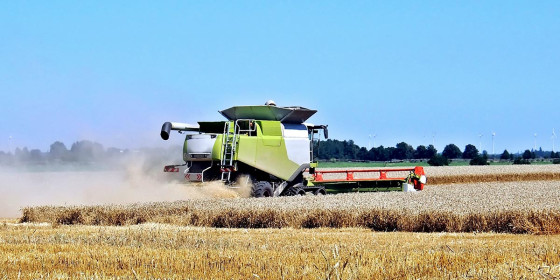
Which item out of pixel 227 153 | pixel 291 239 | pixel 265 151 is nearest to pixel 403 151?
pixel 265 151

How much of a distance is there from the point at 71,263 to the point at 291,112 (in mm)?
17561

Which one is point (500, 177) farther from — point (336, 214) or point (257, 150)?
point (336, 214)

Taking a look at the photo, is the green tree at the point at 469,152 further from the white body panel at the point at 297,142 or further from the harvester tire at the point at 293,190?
the harvester tire at the point at 293,190

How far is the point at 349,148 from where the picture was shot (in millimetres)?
104375

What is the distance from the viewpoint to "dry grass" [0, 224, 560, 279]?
Answer: 8.52 meters

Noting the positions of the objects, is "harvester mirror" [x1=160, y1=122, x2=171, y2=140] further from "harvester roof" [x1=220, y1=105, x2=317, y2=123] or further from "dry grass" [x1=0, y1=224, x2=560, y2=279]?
"dry grass" [x1=0, y1=224, x2=560, y2=279]

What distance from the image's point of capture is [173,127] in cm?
2577

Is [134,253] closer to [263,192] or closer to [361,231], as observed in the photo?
[361,231]

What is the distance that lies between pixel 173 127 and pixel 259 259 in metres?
16.3

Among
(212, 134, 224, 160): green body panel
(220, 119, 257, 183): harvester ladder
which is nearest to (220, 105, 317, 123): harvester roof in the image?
(220, 119, 257, 183): harvester ladder

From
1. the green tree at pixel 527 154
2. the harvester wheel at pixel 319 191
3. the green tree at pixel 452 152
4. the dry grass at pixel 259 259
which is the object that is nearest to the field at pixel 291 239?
the dry grass at pixel 259 259

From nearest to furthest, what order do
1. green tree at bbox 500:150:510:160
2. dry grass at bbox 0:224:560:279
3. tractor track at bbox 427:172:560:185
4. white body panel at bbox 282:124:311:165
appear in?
dry grass at bbox 0:224:560:279
white body panel at bbox 282:124:311:165
tractor track at bbox 427:172:560:185
green tree at bbox 500:150:510:160

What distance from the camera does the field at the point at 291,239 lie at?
8.85 meters

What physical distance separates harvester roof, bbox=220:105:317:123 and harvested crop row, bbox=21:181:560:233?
5333 millimetres
